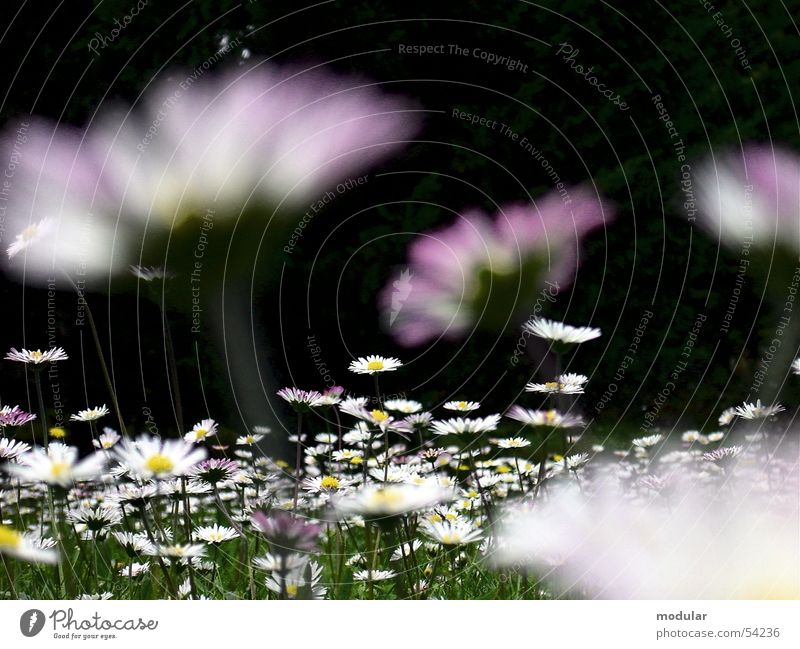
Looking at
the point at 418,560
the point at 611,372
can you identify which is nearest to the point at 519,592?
the point at 418,560

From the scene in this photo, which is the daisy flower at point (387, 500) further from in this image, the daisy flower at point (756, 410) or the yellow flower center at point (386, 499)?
the daisy flower at point (756, 410)

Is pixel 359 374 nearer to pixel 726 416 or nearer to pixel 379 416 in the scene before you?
pixel 379 416

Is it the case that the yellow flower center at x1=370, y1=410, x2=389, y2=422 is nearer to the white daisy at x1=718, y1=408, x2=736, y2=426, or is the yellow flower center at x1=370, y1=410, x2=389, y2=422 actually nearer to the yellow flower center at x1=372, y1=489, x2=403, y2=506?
the yellow flower center at x1=372, y1=489, x2=403, y2=506

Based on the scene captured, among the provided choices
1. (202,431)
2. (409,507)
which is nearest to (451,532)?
(409,507)

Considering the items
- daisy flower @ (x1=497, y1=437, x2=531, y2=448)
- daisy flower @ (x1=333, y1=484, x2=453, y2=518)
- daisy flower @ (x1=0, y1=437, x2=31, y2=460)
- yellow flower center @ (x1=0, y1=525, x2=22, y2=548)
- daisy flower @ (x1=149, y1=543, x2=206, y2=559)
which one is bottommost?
daisy flower @ (x1=149, y1=543, x2=206, y2=559)

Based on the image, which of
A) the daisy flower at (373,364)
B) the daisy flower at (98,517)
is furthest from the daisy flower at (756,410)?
the daisy flower at (98,517)

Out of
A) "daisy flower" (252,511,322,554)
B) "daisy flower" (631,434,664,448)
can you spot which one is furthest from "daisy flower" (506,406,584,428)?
"daisy flower" (252,511,322,554)

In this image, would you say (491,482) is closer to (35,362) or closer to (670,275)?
(670,275)
